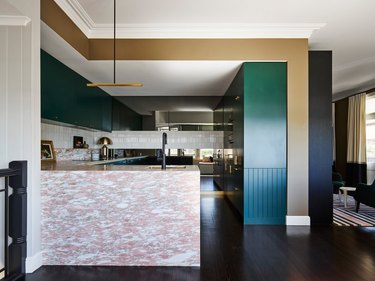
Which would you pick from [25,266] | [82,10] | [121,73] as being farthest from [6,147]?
[121,73]

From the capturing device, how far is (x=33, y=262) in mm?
2326

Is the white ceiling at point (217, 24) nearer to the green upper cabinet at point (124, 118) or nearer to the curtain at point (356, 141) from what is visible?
the green upper cabinet at point (124, 118)

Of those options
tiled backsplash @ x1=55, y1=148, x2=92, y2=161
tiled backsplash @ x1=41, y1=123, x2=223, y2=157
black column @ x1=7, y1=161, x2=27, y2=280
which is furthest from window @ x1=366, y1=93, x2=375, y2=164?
black column @ x1=7, y1=161, x2=27, y2=280

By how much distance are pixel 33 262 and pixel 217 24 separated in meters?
3.61

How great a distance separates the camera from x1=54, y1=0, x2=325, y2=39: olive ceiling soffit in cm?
362

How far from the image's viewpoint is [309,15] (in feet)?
11.0

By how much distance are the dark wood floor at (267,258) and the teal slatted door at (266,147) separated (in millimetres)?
275

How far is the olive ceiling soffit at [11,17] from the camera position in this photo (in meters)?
2.18

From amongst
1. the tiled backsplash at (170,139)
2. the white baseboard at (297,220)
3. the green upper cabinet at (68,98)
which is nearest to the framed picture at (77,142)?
the green upper cabinet at (68,98)

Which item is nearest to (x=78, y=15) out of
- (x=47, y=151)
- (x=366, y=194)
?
(x=47, y=151)

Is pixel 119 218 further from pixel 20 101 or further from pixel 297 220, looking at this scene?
pixel 297 220

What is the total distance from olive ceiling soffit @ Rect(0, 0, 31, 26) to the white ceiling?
671 millimetres

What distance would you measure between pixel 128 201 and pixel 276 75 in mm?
2819

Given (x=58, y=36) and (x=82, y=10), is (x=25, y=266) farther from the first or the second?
(x=82, y=10)
